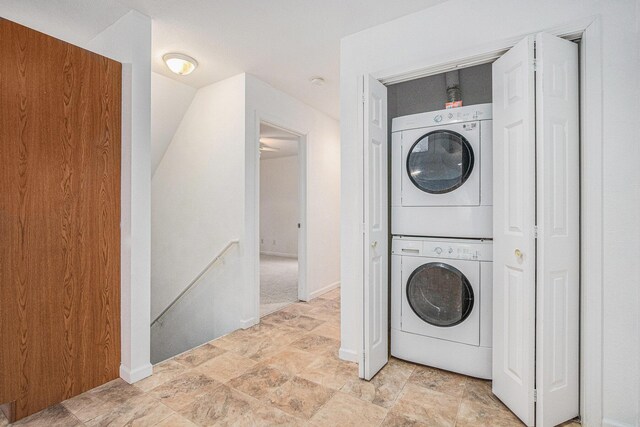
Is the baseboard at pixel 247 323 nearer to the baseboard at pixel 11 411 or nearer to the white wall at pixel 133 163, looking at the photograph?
the white wall at pixel 133 163

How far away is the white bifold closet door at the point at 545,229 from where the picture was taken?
160 centimetres

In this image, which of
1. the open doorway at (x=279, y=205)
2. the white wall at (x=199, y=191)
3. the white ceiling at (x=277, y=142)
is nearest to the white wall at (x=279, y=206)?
the open doorway at (x=279, y=205)

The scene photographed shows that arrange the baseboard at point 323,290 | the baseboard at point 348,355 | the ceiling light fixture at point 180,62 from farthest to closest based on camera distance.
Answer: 1. the baseboard at point 323,290
2. the ceiling light fixture at point 180,62
3. the baseboard at point 348,355

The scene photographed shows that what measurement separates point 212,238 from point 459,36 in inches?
116

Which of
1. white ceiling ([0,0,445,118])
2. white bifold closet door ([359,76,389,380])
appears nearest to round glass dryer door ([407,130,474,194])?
white bifold closet door ([359,76,389,380])

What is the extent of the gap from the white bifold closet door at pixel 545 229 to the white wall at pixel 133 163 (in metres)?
2.44

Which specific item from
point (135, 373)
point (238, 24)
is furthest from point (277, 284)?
point (238, 24)

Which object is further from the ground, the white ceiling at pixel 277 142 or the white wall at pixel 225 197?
the white ceiling at pixel 277 142

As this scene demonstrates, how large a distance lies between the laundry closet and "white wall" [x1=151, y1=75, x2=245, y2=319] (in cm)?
160

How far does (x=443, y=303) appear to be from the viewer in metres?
2.14

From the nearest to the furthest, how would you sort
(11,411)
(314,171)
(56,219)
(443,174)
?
(11,411) → (56,219) → (443,174) → (314,171)

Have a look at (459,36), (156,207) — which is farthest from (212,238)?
(459,36)

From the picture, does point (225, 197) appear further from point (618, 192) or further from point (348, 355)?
point (618, 192)

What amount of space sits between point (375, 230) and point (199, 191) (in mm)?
2289
